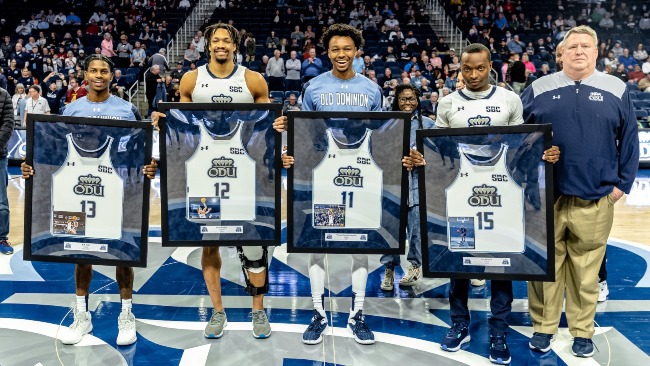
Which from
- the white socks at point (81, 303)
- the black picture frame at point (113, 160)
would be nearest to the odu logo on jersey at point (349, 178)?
the black picture frame at point (113, 160)

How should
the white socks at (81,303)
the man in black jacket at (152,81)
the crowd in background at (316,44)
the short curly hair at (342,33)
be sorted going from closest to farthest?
the short curly hair at (342,33), the white socks at (81,303), the man in black jacket at (152,81), the crowd in background at (316,44)

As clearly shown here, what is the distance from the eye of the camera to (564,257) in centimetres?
384

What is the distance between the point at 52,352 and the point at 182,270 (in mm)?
1823

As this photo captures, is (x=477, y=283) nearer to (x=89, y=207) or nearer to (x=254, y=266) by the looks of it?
(x=254, y=266)

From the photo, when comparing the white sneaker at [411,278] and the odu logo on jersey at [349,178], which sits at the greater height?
the odu logo on jersey at [349,178]

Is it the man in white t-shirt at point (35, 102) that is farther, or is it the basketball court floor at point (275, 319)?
the man in white t-shirt at point (35, 102)

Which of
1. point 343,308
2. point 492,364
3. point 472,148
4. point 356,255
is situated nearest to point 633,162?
point 472,148

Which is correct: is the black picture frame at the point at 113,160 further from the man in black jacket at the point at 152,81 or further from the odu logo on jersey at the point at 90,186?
the man in black jacket at the point at 152,81

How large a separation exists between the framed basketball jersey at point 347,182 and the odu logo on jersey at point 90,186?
113cm

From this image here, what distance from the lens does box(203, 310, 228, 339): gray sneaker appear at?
4.02m

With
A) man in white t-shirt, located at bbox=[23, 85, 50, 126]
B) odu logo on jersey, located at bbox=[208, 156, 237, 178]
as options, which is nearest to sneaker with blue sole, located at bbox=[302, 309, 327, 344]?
odu logo on jersey, located at bbox=[208, 156, 237, 178]

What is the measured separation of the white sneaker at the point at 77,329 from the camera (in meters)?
3.93

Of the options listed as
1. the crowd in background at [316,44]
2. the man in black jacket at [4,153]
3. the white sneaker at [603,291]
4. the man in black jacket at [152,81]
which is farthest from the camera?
the crowd in background at [316,44]

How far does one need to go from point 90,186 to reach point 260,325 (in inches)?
54.0
